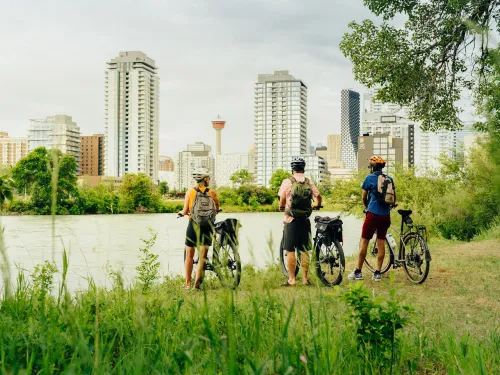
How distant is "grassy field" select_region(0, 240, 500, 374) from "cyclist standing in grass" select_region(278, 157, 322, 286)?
1497 millimetres

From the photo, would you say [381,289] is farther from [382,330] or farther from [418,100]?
[418,100]

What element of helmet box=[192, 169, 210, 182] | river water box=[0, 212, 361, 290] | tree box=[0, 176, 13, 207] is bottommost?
river water box=[0, 212, 361, 290]

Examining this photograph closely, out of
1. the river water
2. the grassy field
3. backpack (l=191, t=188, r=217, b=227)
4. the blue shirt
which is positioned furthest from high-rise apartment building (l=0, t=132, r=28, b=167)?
the grassy field

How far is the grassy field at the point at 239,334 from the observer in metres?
1.54

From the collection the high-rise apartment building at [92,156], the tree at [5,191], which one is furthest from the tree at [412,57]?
the high-rise apartment building at [92,156]

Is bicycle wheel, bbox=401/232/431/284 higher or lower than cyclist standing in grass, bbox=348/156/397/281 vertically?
Result: lower

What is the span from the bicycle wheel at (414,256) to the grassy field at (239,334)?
2.35ft

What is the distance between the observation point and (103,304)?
423cm

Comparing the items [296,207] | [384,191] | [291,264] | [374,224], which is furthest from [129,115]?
[384,191]

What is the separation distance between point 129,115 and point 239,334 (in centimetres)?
18792

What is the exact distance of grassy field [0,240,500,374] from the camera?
1544 millimetres

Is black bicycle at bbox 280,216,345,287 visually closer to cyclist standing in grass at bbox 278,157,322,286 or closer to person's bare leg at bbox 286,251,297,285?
person's bare leg at bbox 286,251,297,285

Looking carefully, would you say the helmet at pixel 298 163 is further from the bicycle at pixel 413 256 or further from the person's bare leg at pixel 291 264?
the bicycle at pixel 413 256

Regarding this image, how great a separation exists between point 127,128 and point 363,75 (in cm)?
17623
